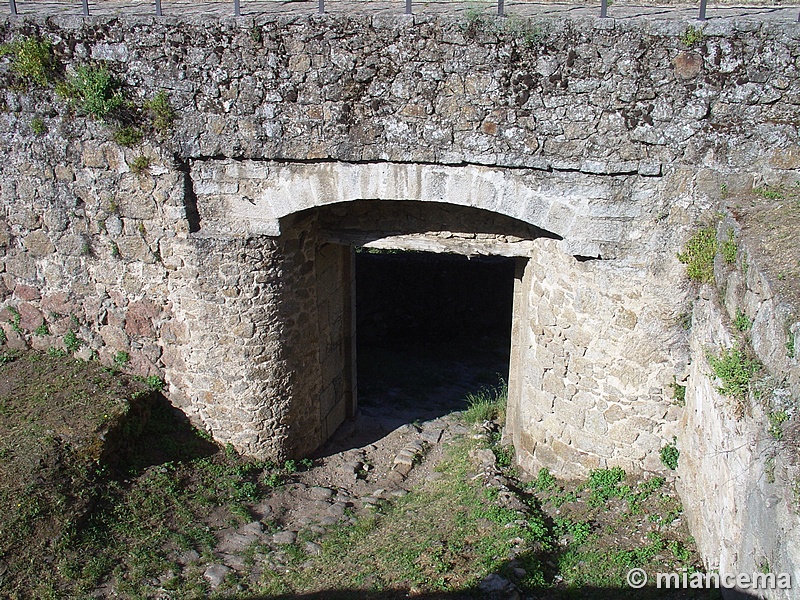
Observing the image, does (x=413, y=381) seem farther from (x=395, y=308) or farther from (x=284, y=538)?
(x=284, y=538)

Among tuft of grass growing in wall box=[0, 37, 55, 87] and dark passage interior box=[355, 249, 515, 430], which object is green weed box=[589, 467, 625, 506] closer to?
dark passage interior box=[355, 249, 515, 430]

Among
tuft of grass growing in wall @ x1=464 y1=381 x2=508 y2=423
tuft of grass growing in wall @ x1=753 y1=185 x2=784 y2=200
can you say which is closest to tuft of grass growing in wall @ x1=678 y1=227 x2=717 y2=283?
tuft of grass growing in wall @ x1=753 y1=185 x2=784 y2=200

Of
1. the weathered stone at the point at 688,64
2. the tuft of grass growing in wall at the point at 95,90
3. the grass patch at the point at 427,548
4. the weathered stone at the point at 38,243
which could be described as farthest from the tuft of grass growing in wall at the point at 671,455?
the weathered stone at the point at 38,243

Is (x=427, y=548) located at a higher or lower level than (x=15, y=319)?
lower

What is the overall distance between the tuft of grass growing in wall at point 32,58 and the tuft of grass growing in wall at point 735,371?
5558 millimetres

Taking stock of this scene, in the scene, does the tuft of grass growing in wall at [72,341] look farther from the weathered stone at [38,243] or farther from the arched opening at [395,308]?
the arched opening at [395,308]

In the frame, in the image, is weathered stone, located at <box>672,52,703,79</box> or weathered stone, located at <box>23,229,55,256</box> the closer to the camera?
weathered stone, located at <box>672,52,703,79</box>

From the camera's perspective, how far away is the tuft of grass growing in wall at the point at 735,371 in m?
4.29

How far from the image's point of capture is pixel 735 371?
4.40m

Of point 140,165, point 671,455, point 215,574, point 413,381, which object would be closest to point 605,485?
point 671,455

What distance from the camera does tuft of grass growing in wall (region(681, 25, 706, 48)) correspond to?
16.2ft

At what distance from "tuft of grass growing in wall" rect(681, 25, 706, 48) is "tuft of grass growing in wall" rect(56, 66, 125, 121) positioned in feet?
14.1

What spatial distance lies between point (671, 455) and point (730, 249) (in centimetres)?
188

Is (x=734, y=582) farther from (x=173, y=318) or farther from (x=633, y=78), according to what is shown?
(x=173, y=318)
